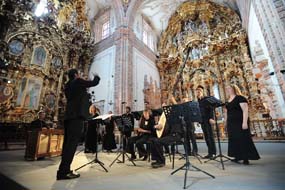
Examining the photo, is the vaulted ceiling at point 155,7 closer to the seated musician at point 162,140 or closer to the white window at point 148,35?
the white window at point 148,35

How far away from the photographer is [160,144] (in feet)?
10.3

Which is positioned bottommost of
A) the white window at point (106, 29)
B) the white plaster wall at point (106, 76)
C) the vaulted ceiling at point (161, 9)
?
the white plaster wall at point (106, 76)

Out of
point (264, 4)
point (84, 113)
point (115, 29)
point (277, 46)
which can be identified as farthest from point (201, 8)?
point (84, 113)

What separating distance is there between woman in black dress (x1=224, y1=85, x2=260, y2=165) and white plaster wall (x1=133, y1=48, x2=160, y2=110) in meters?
8.87

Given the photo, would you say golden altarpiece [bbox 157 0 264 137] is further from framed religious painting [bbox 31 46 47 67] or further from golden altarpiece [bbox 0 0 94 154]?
framed religious painting [bbox 31 46 47 67]

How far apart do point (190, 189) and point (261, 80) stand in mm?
10143

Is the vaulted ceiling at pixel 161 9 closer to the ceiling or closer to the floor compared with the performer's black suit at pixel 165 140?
closer to the ceiling

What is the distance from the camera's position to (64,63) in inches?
522

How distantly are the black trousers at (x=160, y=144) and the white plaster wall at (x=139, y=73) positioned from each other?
859 cm

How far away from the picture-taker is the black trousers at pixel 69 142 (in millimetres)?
2410

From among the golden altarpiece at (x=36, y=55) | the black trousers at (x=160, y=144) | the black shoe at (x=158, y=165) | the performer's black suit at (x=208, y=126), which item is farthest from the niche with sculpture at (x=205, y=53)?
the black shoe at (x=158, y=165)

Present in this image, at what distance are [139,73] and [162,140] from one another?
428 inches

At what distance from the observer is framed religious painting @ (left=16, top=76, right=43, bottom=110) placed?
1044cm

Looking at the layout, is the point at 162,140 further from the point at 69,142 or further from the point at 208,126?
the point at 208,126
